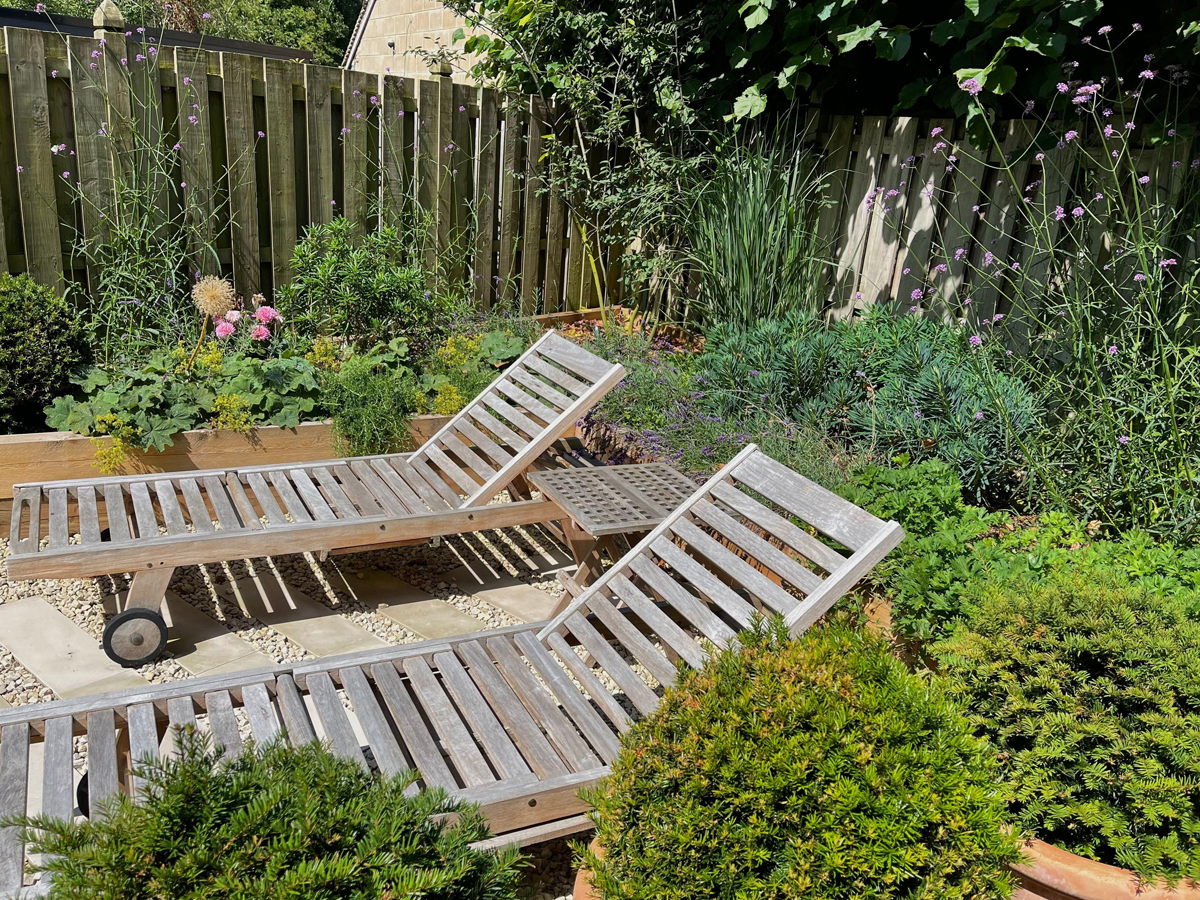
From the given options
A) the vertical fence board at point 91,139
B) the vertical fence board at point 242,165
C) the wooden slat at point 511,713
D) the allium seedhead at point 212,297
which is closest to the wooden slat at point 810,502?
the wooden slat at point 511,713

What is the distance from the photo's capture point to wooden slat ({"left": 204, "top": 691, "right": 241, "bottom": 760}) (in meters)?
2.09

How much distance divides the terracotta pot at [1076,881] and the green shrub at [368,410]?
10.7ft

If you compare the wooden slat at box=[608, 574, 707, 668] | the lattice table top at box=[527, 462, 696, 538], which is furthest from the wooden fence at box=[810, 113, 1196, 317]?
the wooden slat at box=[608, 574, 707, 668]

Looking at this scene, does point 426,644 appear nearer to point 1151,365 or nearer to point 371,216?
point 1151,365

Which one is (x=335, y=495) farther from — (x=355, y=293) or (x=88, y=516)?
(x=355, y=293)

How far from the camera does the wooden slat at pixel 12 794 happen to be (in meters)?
1.65

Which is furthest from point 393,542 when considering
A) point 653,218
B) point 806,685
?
point 653,218

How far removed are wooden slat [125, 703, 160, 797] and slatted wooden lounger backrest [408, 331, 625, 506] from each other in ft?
5.29

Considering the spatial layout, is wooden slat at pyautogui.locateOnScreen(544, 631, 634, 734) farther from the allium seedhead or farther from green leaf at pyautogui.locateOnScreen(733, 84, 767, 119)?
green leaf at pyautogui.locateOnScreen(733, 84, 767, 119)

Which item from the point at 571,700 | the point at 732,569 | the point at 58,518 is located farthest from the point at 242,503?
the point at 732,569

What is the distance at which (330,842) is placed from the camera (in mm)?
1279

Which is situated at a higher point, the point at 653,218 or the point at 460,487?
the point at 653,218

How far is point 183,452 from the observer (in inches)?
157

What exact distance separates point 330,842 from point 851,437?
2916 mm
